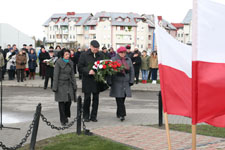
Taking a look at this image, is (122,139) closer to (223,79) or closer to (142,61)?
(223,79)

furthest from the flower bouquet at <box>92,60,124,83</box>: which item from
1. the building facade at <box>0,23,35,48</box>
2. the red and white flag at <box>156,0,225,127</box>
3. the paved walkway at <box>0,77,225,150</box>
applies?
the building facade at <box>0,23,35,48</box>

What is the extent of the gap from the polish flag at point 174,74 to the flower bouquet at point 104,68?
5050 mm

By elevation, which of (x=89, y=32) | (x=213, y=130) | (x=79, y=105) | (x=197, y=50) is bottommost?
(x=213, y=130)

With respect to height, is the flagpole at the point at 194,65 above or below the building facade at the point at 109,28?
below

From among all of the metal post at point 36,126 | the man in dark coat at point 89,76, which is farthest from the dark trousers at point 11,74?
the metal post at point 36,126

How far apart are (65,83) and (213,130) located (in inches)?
148

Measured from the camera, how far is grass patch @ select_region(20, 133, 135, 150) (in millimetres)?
7812

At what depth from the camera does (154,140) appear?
8484 mm

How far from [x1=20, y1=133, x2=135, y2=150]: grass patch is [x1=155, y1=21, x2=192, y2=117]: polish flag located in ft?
8.86

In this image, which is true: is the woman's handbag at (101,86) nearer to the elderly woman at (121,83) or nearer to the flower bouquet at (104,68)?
the elderly woman at (121,83)

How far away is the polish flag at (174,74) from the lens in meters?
5.24

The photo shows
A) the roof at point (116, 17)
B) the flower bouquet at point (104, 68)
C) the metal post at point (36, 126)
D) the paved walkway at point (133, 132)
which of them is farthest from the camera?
the roof at point (116, 17)

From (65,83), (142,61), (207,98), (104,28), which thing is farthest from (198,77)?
(104,28)

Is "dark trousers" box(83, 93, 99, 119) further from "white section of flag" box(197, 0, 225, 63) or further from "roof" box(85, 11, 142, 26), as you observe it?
"roof" box(85, 11, 142, 26)
